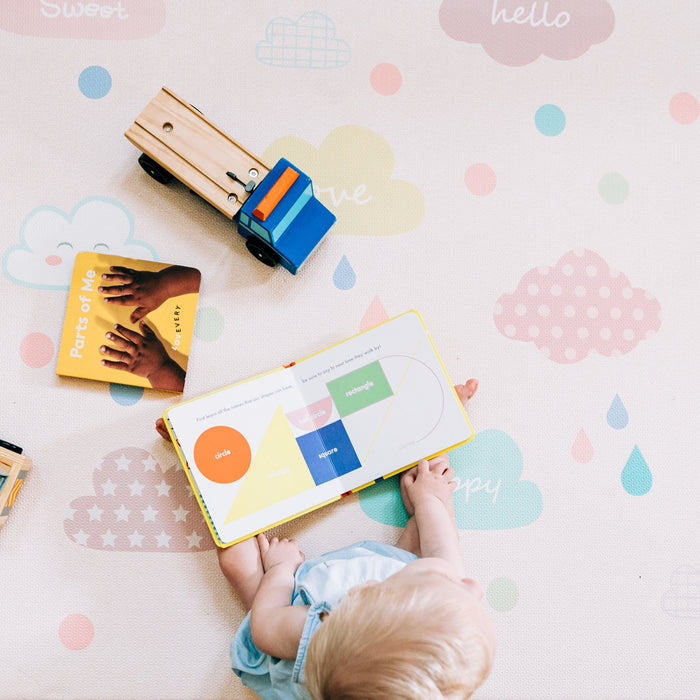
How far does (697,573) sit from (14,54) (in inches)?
43.5

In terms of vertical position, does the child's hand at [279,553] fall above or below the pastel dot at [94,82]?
below

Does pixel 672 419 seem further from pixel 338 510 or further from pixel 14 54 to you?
pixel 14 54

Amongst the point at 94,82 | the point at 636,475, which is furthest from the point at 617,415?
the point at 94,82

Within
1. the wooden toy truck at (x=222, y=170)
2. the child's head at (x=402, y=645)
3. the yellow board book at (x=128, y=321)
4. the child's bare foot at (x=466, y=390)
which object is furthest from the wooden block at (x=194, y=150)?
the child's head at (x=402, y=645)

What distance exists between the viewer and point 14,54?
806 millimetres

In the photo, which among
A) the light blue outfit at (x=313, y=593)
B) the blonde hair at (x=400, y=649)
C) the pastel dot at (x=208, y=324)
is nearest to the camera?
the blonde hair at (x=400, y=649)

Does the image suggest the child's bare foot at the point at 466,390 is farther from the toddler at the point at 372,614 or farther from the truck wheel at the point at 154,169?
the truck wheel at the point at 154,169

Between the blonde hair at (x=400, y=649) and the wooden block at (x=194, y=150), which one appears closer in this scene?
the blonde hair at (x=400, y=649)

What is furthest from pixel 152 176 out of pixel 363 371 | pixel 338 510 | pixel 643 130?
pixel 643 130

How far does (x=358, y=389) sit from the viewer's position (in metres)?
0.77

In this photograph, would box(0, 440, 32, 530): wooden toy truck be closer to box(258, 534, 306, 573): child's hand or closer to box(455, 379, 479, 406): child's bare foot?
box(258, 534, 306, 573): child's hand

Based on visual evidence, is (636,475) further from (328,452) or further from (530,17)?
(530,17)

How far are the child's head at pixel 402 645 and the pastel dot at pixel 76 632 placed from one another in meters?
0.30

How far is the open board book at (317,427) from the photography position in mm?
745
